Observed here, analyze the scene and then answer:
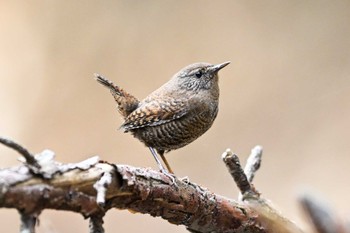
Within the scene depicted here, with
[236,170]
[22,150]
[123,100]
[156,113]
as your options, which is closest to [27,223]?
[22,150]

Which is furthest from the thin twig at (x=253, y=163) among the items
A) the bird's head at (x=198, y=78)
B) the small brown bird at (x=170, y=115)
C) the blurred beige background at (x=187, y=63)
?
the blurred beige background at (x=187, y=63)

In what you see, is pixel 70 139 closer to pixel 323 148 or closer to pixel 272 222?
pixel 323 148

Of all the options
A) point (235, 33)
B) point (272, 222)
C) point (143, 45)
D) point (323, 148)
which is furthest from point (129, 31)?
point (272, 222)

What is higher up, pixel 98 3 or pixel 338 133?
pixel 98 3

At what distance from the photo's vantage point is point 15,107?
224 inches

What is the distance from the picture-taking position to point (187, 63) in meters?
5.98

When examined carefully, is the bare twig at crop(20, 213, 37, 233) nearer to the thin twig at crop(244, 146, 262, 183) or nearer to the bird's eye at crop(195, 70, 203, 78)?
the thin twig at crop(244, 146, 262, 183)

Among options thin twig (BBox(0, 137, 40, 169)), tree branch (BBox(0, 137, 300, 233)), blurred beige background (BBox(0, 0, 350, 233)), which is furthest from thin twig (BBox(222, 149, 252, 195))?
blurred beige background (BBox(0, 0, 350, 233))

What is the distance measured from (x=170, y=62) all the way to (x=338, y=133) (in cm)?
174

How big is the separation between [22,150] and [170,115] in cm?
131

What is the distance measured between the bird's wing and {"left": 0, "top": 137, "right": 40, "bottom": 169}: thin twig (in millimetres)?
1234

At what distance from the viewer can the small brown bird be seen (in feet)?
8.15

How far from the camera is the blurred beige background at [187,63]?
563 cm

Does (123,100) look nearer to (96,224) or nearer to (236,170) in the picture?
(236,170)
